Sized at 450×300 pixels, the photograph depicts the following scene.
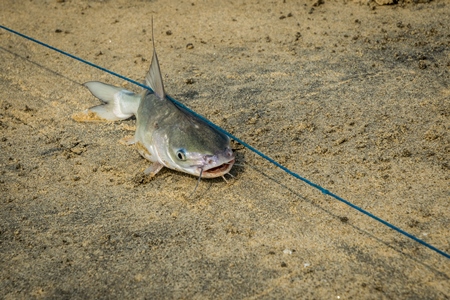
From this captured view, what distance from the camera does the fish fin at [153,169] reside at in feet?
12.1

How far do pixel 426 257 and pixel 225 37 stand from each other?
3326 mm

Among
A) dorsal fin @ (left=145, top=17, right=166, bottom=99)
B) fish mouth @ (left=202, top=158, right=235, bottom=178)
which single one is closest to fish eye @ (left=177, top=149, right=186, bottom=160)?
fish mouth @ (left=202, top=158, right=235, bottom=178)

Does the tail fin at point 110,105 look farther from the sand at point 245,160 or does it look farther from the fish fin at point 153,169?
the fish fin at point 153,169

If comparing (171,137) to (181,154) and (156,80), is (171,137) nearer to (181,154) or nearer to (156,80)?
(181,154)

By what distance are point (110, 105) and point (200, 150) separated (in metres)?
1.28

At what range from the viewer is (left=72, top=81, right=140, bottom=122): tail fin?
4.23 meters

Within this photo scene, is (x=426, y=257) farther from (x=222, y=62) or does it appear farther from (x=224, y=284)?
(x=222, y=62)

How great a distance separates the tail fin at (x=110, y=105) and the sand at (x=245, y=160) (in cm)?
10

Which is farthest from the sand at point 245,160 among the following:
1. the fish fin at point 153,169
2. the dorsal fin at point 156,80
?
the dorsal fin at point 156,80

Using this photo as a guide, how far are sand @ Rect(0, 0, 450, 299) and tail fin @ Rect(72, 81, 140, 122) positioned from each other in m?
0.10

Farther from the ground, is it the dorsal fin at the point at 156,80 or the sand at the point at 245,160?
the dorsal fin at the point at 156,80

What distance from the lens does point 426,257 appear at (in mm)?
2975

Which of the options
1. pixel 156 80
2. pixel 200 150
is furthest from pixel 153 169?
pixel 156 80

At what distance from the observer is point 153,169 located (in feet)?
12.2
